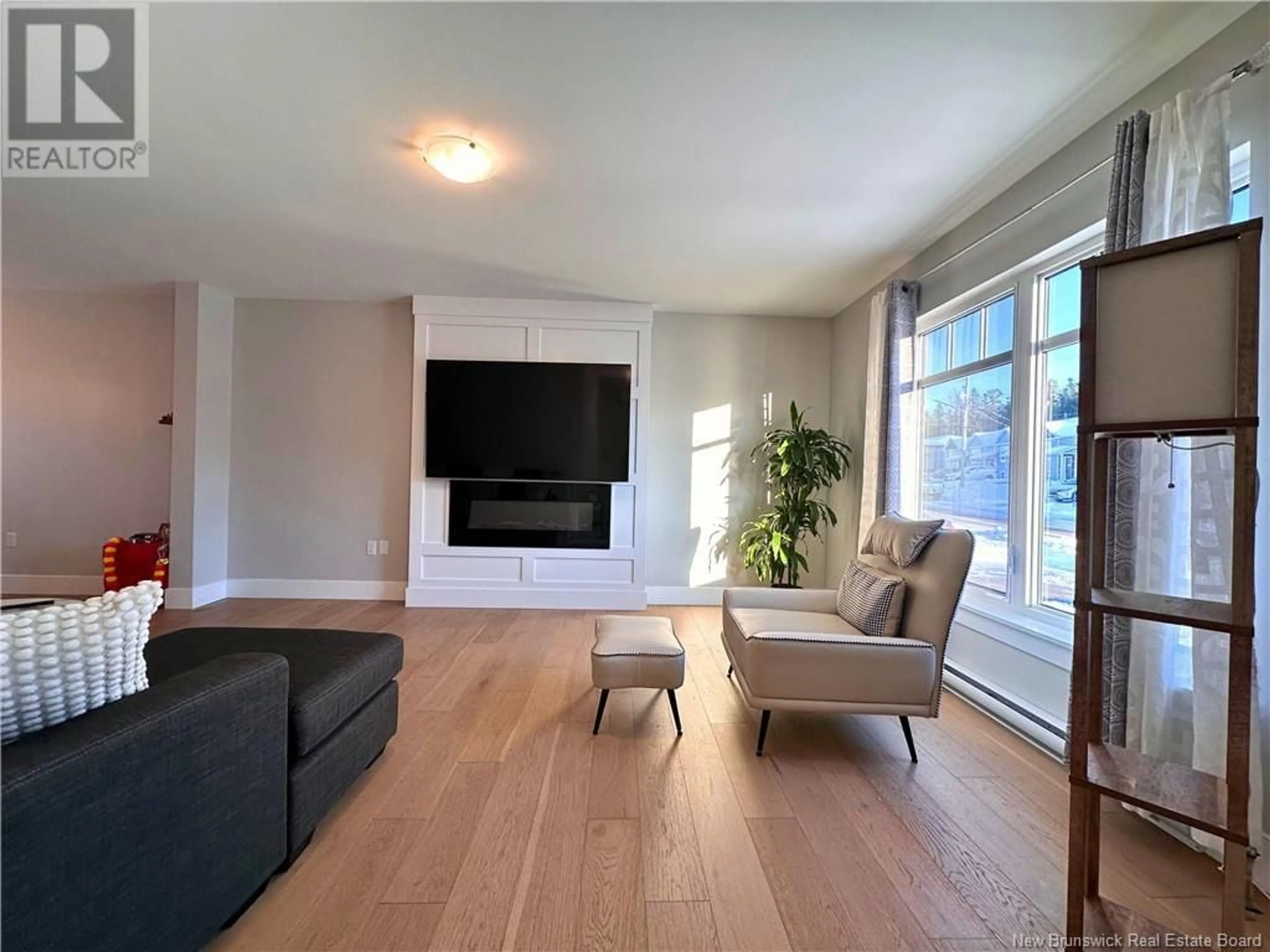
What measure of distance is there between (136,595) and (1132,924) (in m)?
2.48

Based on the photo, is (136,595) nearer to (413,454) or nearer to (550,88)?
(550,88)

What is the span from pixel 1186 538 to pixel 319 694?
109 inches

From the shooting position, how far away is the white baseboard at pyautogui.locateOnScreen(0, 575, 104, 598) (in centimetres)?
493

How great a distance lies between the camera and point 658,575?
5.33 meters

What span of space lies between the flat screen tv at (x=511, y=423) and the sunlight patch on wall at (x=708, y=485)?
850 mm

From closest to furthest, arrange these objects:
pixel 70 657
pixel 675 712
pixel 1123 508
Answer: pixel 70 657 → pixel 1123 508 → pixel 675 712

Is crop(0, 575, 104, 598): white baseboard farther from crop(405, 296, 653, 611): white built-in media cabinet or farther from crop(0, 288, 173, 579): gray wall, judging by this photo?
crop(405, 296, 653, 611): white built-in media cabinet

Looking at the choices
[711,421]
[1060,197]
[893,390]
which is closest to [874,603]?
[893,390]

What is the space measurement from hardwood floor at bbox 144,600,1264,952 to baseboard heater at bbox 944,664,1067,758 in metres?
0.07

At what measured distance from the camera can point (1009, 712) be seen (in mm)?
2770

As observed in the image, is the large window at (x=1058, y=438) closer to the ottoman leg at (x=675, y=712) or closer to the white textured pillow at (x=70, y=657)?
the ottoman leg at (x=675, y=712)

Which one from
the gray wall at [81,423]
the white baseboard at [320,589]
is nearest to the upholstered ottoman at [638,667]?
the white baseboard at [320,589]

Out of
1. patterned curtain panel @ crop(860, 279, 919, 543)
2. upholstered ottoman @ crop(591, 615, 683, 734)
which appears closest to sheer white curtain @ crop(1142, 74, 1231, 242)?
patterned curtain panel @ crop(860, 279, 919, 543)

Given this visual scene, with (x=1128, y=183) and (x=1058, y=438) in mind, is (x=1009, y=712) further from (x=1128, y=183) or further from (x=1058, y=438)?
(x=1128, y=183)
